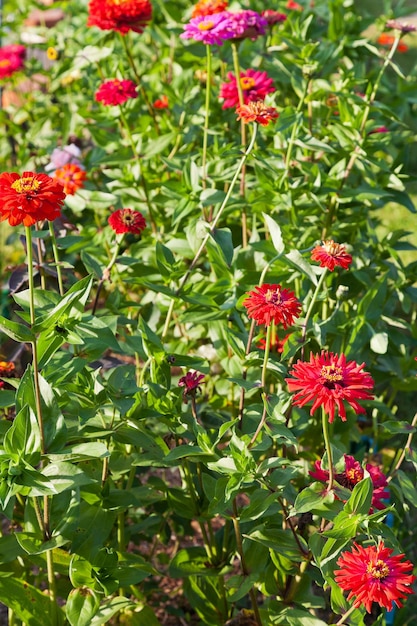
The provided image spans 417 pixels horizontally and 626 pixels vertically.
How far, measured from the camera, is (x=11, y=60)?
288cm

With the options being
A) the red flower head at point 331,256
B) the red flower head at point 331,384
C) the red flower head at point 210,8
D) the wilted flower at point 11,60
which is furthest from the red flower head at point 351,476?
the wilted flower at point 11,60

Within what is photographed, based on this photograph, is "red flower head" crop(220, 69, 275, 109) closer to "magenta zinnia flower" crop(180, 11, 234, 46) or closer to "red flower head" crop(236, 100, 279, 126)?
"magenta zinnia flower" crop(180, 11, 234, 46)

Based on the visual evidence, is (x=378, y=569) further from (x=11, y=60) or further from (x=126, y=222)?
(x=11, y=60)

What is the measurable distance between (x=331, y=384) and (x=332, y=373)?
2cm

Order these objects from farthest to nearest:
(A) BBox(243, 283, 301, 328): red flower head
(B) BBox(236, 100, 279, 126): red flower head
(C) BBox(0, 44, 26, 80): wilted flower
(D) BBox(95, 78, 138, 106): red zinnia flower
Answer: (C) BBox(0, 44, 26, 80): wilted flower < (D) BBox(95, 78, 138, 106): red zinnia flower < (B) BBox(236, 100, 279, 126): red flower head < (A) BBox(243, 283, 301, 328): red flower head

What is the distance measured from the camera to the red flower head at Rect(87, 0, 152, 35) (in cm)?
189

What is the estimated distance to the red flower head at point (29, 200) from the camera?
108 cm

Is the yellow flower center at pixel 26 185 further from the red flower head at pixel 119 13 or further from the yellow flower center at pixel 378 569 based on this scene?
the red flower head at pixel 119 13

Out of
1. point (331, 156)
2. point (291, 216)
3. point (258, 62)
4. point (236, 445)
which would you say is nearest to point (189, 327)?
point (291, 216)

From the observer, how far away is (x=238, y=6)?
87.7 inches

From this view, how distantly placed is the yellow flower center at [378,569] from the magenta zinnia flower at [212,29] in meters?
1.14

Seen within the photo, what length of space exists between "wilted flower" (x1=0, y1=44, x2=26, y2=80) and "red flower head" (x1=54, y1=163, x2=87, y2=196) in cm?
100

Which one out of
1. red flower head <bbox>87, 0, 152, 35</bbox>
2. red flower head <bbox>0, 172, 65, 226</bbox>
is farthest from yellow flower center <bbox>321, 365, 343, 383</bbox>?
red flower head <bbox>87, 0, 152, 35</bbox>

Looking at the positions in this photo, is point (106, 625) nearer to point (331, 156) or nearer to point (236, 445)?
point (236, 445)
